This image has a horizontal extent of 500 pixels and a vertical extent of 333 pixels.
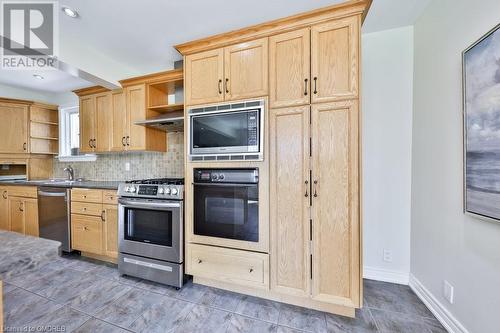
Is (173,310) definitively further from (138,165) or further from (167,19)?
(167,19)

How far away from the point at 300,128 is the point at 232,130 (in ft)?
1.96

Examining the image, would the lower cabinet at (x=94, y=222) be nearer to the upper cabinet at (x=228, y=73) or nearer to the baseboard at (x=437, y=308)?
the upper cabinet at (x=228, y=73)

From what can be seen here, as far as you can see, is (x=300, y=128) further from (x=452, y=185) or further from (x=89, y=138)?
(x=89, y=138)

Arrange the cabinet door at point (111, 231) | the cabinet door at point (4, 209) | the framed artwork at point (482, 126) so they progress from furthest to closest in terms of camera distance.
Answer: the cabinet door at point (4, 209) → the cabinet door at point (111, 231) → the framed artwork at point (482, 126)

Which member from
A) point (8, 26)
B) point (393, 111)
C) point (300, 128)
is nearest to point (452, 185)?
point (393, 111)

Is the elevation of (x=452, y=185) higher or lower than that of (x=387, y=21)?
lower

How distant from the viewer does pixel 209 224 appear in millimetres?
1969

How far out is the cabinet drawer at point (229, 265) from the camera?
180cm

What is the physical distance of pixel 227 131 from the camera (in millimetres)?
1901

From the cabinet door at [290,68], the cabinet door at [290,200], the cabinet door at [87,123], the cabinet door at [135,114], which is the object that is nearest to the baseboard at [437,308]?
the cabinet door at [290,200]

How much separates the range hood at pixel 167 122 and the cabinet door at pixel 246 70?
2.27 feet

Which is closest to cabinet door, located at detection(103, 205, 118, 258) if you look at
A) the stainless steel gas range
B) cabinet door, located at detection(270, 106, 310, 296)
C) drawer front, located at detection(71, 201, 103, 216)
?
drawer front, located at detection(71, 201, 103, 216)

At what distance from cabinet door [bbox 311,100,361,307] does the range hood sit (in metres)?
1.47

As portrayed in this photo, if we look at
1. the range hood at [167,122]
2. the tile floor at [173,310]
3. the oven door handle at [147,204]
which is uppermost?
the range hood at [167,122]
